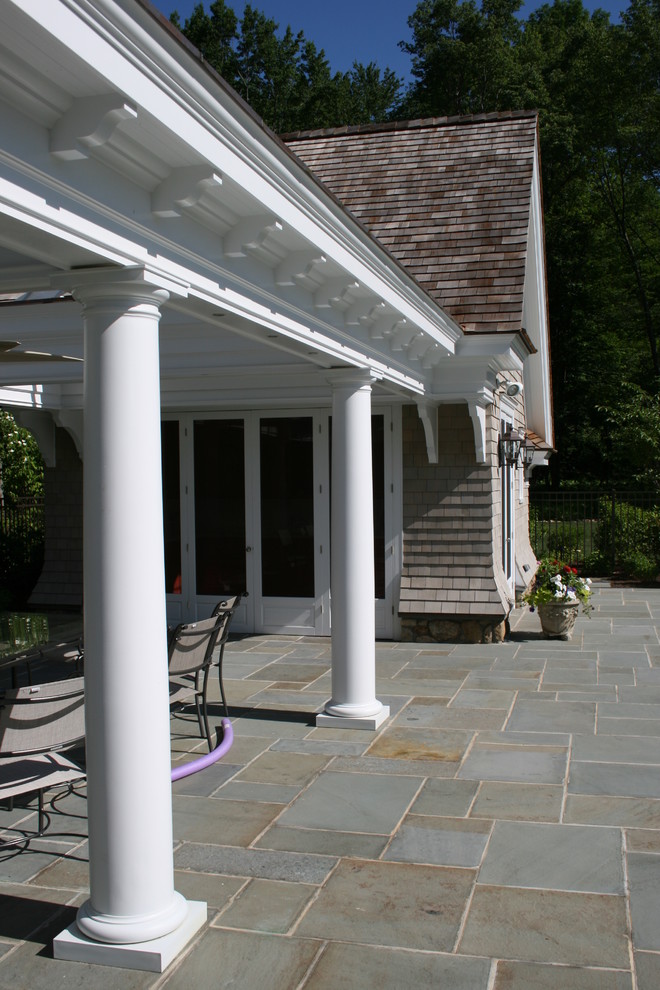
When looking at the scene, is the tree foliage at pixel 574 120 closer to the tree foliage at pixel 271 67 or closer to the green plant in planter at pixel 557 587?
the tree foliage at pixel 271 67

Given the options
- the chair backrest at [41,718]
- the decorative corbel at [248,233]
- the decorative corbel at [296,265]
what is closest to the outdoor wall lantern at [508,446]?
the decorative corbel at [296,265]

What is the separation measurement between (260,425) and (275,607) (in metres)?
2.13

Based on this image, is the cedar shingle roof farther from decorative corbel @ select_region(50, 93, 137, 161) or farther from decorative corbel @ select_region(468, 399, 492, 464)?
decorative corbel @ select_region(50, 93, 137, 161)

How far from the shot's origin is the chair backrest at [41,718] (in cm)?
425

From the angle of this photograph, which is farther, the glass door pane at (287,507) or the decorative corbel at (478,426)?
the glass door pane at (287,507)

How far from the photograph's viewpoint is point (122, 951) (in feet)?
11.7

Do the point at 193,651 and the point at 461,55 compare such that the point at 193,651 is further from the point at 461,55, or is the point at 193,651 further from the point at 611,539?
the point at 461,55

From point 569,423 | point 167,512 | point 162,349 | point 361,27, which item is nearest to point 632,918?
point 162,349

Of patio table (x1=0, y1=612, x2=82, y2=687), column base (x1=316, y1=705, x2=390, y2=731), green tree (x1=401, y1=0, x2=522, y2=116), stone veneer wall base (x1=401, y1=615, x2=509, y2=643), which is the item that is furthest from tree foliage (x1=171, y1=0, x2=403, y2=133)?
column base (x1=316, y1=705, x2=390, y2=731)

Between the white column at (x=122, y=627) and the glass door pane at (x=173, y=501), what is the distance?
25.0 feet

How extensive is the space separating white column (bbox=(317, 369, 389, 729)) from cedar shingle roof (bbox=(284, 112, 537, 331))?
108 inches

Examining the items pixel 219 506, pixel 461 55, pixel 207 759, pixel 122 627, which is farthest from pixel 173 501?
pixel 461 55

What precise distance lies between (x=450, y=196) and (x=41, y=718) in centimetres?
869

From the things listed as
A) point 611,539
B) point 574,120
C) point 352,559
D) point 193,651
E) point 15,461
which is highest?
point 574,120
